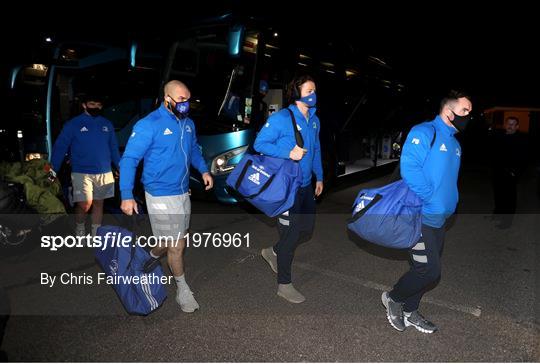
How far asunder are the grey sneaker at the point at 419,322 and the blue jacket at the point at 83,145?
12.2 feet

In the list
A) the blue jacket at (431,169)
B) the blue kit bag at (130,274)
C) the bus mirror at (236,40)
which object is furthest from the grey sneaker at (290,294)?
the bus mirror at (236,40)

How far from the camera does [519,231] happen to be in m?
6.12

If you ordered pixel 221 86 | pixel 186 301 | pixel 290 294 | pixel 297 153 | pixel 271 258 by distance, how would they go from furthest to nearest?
pixel 221 86, pixel 271 258, pixel 290 294, pixel 186 301, pixel 297 153

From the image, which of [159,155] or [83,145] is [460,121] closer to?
[159,155]

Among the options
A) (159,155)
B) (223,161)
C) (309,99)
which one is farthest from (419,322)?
(223,161)

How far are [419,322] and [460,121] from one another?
5.04ft

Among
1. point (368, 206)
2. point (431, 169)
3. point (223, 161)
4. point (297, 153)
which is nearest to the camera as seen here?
point (431, 169)

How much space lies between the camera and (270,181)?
3389 millimetres

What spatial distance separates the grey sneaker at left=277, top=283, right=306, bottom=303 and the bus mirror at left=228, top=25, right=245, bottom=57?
3408mm

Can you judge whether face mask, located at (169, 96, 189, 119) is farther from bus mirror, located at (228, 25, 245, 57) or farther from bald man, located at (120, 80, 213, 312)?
bus mirror, located at (228, 25, 245, 57)

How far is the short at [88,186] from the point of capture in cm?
486

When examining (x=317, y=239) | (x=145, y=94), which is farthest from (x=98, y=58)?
(x=317, y=239)

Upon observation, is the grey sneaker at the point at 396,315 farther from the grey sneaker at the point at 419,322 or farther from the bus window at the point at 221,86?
the bus window at the point at 221,86

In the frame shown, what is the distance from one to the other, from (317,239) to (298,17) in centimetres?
430
